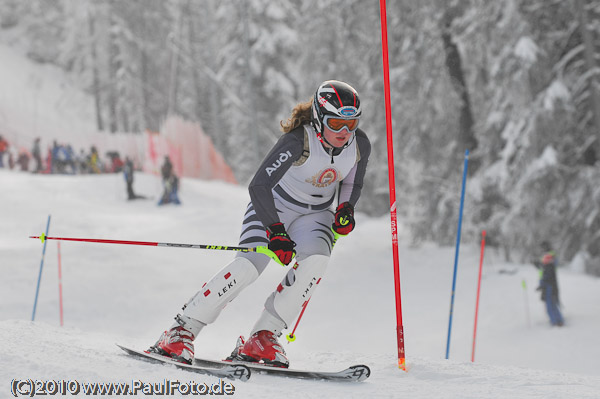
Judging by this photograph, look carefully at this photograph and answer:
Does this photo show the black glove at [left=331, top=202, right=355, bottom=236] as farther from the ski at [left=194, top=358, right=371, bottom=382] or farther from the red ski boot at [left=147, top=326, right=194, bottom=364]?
the red ski boot at [left=147, top=326, right=194, bottom=364]

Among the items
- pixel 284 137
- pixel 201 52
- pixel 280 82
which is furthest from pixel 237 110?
pixel 284 137

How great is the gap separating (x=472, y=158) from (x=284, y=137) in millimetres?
11626

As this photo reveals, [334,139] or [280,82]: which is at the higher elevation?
[280,82]

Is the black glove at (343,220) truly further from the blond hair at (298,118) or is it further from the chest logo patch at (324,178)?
the blond hair at (298,118)

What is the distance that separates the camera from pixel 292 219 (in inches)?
167

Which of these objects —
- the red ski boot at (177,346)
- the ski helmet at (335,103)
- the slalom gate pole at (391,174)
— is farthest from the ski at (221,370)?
the ski helmet at (335,103)

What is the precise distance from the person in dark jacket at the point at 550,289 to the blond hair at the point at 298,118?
653cm

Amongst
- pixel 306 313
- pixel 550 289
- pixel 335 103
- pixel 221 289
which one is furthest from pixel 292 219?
pixel 306 313

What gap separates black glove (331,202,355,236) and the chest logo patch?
8.0 inches

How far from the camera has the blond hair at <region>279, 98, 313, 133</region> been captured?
4.12m

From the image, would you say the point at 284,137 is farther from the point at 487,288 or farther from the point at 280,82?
the point at 280,82

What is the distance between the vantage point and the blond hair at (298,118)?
412 cm

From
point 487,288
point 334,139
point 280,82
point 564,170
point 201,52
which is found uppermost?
point 201,52

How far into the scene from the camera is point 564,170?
1197cm
